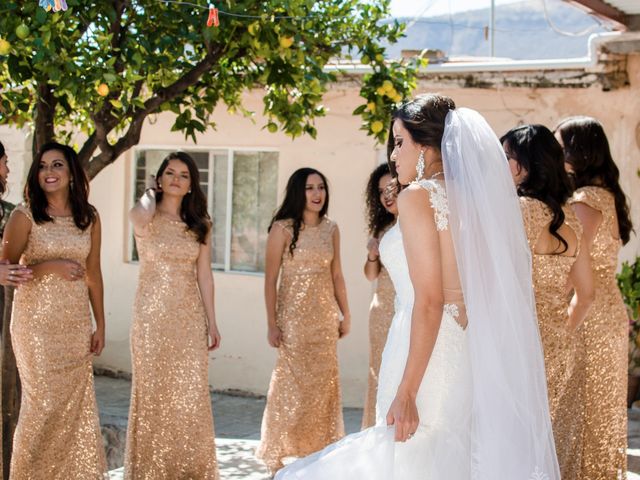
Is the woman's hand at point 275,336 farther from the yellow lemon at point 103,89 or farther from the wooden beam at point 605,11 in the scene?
the wooden beam at point 605,11

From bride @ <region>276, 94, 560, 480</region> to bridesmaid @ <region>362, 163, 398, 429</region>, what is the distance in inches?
130

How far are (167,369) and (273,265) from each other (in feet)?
4.24

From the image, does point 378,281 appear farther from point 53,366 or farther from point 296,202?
point 53,366

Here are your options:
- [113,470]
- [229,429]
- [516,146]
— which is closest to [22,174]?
[229,429]

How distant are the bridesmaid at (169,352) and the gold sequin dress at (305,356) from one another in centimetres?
90

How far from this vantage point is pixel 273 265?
24.5 ft

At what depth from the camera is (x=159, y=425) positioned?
652 centimetres

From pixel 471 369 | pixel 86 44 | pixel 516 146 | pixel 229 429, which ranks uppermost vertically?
pixel 86 44

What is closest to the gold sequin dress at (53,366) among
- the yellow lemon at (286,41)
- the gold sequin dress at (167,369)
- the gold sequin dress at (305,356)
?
the gold sequin dress at (167,369)

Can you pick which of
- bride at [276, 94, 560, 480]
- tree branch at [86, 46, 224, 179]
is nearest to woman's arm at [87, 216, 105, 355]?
tree branch at [86, 46, 224, 179]

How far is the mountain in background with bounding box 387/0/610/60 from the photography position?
17078mm

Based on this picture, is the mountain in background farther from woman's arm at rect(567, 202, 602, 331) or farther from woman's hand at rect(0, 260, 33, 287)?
woman's hand at rect(0, 260, 33, 287)

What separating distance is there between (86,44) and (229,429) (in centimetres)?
473

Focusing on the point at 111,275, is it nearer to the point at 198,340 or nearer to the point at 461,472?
the point at 198,340
